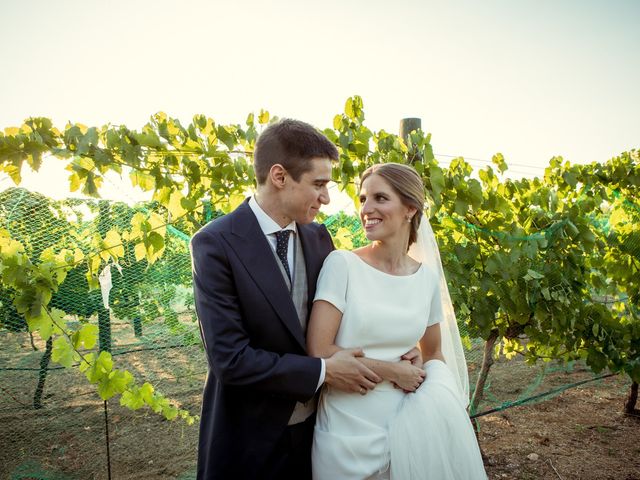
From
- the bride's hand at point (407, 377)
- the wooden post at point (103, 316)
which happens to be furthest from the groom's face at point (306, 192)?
the wooden post at point (103, 316)

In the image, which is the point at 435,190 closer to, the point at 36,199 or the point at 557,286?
the point at 557,286

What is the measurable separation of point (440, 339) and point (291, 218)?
0.90 m

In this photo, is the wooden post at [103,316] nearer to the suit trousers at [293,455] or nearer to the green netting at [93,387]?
the green netting at [93,387]

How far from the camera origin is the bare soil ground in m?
3.59

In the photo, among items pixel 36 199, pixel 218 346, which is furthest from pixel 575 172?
pixel 36 199

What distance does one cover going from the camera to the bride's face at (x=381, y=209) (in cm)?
190

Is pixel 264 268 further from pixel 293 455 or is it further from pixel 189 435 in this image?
pixel 189 435

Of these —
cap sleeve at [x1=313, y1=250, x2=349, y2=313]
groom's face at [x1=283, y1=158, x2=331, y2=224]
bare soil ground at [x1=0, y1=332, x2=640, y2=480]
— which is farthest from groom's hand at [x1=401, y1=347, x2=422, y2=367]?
bare soil ground at [x1=0, y1=332, x2=640, y2=480]

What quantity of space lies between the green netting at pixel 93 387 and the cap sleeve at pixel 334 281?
3.86ft

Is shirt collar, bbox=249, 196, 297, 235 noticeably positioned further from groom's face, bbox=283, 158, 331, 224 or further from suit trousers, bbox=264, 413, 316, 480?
suit trousers, bbox=264, 413, 316, 480

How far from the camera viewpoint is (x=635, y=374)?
349 cm

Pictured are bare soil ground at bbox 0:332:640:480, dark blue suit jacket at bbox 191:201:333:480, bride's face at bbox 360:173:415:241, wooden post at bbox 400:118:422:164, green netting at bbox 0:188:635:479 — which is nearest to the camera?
dark blue suit jacket at bbox 191:201:333:480

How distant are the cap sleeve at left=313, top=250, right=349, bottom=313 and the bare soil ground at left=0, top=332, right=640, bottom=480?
104 inches

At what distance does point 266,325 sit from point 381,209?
734 millimetres
